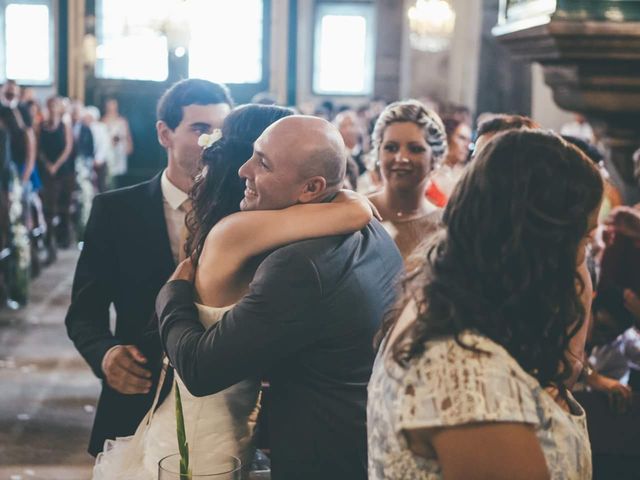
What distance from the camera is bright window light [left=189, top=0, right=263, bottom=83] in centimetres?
2041

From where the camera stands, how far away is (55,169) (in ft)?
33.6

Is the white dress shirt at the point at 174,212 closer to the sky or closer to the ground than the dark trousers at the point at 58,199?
closer to the sky

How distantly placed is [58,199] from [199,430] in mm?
8856

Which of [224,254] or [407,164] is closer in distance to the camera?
Answer: [224,254]

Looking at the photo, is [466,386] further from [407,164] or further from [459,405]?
[407,164]

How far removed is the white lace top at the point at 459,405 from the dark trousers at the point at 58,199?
29.4 feet

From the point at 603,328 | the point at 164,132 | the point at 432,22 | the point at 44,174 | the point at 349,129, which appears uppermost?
the point at 432,22

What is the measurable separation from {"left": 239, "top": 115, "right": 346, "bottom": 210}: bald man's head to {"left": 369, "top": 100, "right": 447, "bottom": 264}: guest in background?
1432mm

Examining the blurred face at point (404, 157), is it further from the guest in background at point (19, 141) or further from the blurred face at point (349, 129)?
the guest in background at point (19, 141)

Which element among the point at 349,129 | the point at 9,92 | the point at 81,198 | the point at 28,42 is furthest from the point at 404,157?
the point at 28,42

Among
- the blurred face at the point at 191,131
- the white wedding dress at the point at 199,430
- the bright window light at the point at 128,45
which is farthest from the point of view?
the bright window light at the point at 128,45

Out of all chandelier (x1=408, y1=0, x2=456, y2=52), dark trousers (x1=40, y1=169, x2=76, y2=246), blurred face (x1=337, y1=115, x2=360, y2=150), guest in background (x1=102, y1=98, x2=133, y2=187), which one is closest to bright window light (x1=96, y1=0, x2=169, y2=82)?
guest in background (x1=102, y1=98, x2=133, y2=187)

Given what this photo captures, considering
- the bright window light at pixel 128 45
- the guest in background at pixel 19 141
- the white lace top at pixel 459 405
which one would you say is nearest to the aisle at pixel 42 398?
the guest in background at pixel 19 141

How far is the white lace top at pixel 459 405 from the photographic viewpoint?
1.31 m
